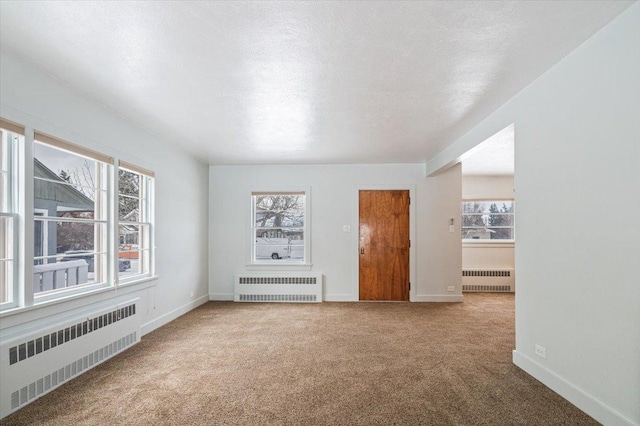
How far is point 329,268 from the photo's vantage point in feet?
20.8

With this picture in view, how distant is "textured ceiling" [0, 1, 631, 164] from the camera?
191 centimetres

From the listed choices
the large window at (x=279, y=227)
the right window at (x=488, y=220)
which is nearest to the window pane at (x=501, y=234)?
the right window at (x=488, y=220)

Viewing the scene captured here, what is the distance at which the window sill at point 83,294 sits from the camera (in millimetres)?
2495

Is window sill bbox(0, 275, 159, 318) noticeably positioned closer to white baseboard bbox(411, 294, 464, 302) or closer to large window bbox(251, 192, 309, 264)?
large window bbox(251, 192, 309, 264)

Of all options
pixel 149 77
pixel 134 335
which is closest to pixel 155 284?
pixel 134 335

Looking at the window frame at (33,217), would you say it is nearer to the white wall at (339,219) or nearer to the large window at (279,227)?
the white wall at (339,219)

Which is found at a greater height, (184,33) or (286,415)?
(184,33)

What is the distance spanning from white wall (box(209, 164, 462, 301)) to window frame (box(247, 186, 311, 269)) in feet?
0.22

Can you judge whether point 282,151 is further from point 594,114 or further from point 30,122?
point 594,114

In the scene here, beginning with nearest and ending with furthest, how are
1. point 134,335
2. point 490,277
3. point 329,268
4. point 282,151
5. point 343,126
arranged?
1. point 134,335
2. point 343,126
3. point 282,151
4. point 329,268
5. point 490,277

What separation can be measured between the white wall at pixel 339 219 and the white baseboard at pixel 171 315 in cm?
43

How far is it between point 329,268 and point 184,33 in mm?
4845

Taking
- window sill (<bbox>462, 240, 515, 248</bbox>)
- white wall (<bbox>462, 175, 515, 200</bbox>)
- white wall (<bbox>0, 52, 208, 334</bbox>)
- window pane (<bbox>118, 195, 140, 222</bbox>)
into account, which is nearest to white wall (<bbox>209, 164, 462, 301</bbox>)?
white wall (<bbox>0, 52, 208, 334</bbox>)

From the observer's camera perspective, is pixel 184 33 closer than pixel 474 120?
Yes
